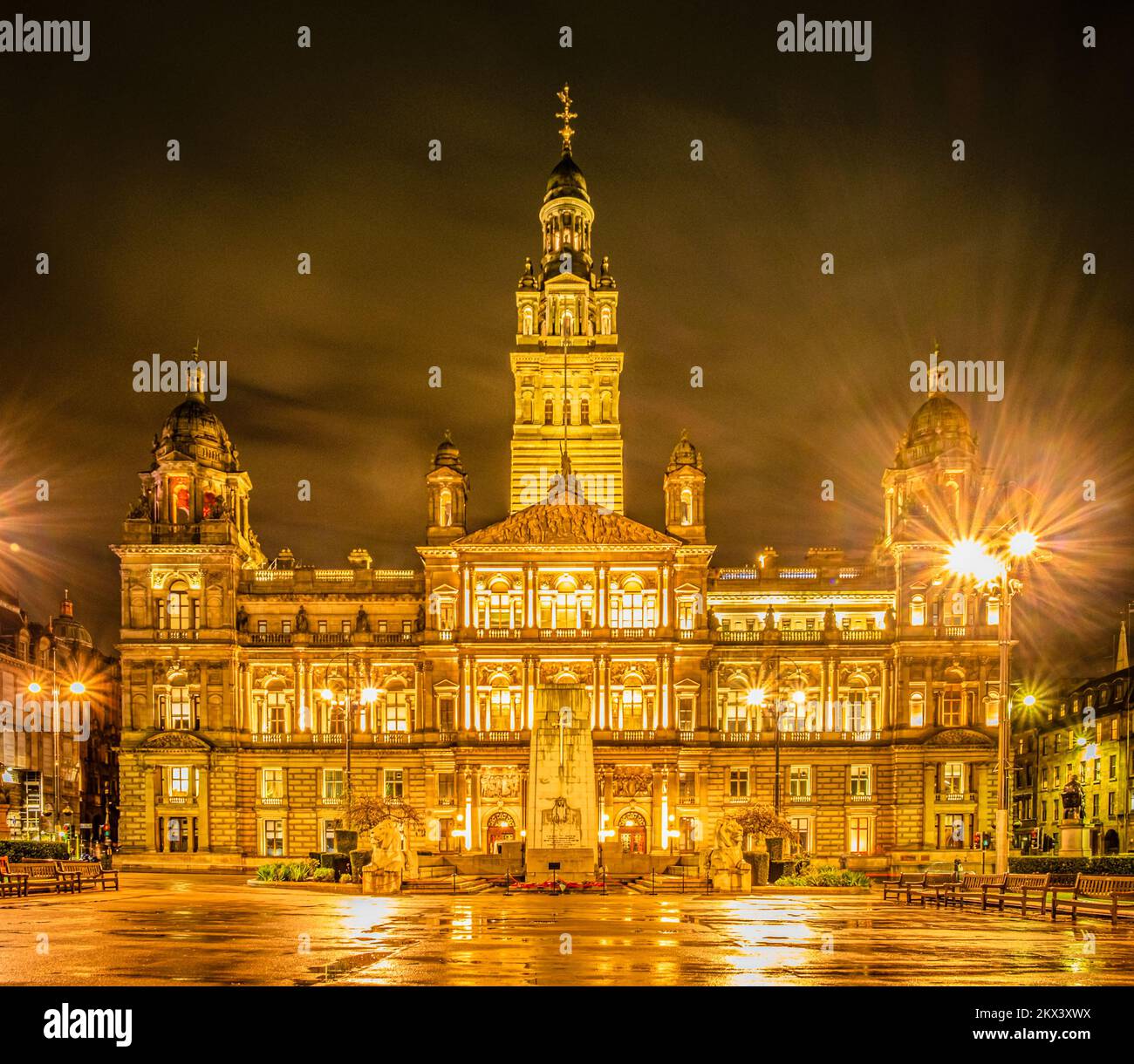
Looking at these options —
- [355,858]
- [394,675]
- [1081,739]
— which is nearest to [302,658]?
[394,675]

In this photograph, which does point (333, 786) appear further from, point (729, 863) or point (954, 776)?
point (729, 863)

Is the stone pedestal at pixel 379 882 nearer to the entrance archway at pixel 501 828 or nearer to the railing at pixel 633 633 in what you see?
the entrance archway at pixel 501 828

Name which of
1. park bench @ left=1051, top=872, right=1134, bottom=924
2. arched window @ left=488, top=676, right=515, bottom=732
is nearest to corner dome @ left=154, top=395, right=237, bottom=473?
arched window @ left=488, top=676, right=515, bottom=732

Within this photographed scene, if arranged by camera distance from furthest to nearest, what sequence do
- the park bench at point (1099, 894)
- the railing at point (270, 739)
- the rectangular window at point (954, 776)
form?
1. the railing at point (270, 739)
2. the rectangular window at point (954, 776)
3. the park bench at point (1099, 894)

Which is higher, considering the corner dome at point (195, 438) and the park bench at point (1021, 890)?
the corner dome at point (195, 438)

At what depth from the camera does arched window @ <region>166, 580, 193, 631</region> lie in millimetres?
86812

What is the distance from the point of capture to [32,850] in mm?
58656

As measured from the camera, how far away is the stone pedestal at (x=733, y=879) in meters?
50.0

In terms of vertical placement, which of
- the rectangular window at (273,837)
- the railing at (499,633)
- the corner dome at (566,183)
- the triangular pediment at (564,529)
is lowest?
the rectangular window at (273,837)

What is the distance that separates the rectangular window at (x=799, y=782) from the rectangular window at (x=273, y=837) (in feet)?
108

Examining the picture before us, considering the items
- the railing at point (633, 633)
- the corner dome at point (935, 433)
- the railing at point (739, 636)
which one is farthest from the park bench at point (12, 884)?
the corner dome at point (935, 433)

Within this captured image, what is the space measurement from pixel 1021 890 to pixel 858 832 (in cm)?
4476
